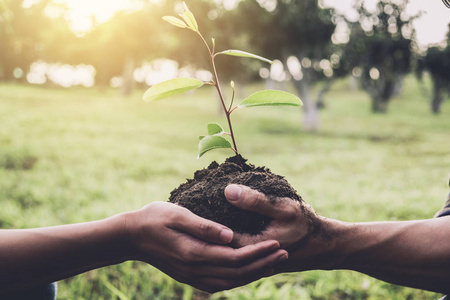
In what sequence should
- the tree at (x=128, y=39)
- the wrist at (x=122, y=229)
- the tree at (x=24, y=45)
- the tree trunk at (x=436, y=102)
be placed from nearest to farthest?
the wrist at (x=122, y=229) → the tree at (x=128, y=39) → the tree at (x=24, y=45) → the tree trunk at (x=436, y=102)

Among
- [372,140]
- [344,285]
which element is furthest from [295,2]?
[344,285]

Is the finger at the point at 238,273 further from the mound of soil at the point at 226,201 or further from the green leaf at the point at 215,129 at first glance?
the green leaf at the point at 215,129

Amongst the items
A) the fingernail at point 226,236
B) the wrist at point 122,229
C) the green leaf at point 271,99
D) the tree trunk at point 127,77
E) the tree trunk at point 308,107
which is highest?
the tree trunk at point 127,77

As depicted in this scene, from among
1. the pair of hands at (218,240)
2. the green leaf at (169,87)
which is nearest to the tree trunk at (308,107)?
the green leaf at (169,87)

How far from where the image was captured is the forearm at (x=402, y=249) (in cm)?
122

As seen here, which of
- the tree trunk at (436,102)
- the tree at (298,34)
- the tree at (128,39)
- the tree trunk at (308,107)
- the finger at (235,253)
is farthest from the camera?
the tree trunk at (436,102)

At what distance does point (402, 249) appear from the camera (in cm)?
125

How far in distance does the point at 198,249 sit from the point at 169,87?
1.82ft

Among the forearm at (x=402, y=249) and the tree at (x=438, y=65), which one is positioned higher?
the tree at (x=438, y=65)

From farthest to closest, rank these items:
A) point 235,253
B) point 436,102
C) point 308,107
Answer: point 436,102, point 308,107, point 235,253

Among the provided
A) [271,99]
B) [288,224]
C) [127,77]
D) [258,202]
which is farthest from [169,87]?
[127,77]

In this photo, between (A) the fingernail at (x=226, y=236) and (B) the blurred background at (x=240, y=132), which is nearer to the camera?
(A) the fingernail at (x=226, y=236)

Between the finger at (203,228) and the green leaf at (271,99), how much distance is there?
45 centimetres

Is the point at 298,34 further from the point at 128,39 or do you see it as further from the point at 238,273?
the point at 238,273
